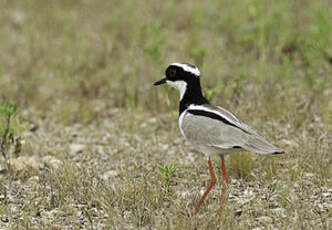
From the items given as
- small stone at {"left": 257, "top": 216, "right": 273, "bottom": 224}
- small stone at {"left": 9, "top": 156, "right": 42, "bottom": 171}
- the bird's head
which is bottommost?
small stone at {"left": 257, "top": 216, "right": 273, "bottom": 224}

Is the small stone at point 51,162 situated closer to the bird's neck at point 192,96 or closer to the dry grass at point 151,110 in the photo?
the dry grass at point 151,110

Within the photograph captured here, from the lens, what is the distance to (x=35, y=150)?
5.91 m

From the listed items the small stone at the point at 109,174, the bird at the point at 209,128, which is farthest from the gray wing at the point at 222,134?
the small stone at the point at 109,174

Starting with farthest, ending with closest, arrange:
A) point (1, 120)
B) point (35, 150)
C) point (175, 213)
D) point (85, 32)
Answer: point (85, 32) < point (35, 150) < point (1, 120) < point (175, 213)

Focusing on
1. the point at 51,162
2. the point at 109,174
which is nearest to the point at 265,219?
the point at 109,174

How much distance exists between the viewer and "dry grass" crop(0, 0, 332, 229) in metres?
4.32

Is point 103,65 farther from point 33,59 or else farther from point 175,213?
point 175,213

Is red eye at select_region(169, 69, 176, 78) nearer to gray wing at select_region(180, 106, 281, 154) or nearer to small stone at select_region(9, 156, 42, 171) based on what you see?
gray wing at select_region(180, 106, 281, 154)

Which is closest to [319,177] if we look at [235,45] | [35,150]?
[35,150]

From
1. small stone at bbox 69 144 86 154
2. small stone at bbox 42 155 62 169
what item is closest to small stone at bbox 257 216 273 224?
small stone at bbox 42 155 62 169

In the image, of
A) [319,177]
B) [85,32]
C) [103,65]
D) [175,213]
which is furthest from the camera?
[85,32]

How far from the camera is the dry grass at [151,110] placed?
4320 millimetres

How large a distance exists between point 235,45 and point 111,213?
4.27m

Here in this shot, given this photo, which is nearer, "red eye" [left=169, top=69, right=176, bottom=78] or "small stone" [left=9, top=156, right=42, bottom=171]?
"red eye" [left=169, top=69, right=176, bottom=78]
